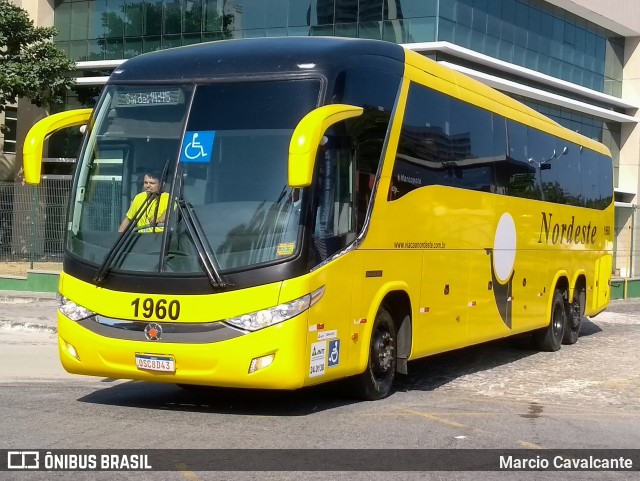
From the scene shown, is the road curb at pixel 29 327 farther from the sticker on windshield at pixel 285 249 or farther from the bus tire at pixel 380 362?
the sticker on windshield at pixel 285 249

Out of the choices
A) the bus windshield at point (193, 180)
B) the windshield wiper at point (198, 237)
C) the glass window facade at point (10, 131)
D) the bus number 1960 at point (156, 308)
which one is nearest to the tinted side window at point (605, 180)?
the bus windshield at point (193, 180)

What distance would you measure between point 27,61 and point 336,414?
27831 millimetres

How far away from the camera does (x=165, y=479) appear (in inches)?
277

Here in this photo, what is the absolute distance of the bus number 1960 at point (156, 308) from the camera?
9.44m

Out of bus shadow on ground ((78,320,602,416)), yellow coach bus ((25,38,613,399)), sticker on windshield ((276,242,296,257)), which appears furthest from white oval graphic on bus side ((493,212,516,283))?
sticker on windshield ((276,242,296,257))

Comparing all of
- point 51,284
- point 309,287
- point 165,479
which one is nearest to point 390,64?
point 309,287

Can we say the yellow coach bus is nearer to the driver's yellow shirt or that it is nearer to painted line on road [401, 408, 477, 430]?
the driver's yellow shirt

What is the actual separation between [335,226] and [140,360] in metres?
2.12

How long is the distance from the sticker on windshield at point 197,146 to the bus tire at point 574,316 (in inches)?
393

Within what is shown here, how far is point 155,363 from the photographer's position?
9.50m

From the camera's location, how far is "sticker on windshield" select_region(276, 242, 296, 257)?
9336mm

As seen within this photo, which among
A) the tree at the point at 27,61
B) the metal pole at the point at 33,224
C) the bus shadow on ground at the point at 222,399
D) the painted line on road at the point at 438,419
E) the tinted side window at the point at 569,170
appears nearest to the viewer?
the painted line on road at the point at 438,419

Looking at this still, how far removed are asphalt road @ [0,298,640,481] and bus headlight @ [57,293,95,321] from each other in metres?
0.84

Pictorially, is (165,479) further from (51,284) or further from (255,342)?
(51,284)
